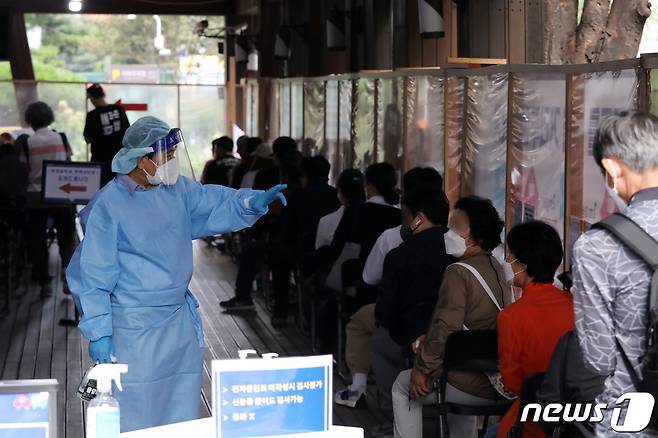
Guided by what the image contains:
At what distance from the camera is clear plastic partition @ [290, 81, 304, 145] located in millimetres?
12336

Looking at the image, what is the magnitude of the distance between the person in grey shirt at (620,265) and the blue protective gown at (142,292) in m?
1.89

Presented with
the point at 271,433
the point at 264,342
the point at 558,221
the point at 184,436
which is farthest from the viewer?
the point at 264,342

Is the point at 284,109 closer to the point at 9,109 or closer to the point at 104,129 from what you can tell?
the point at 104,129

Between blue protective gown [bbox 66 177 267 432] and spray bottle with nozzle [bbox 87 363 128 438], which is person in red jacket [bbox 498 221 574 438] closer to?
blue protective gown [bbox 66 177 267 432]

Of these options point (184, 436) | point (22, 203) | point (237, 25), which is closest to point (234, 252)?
point (22, 203)

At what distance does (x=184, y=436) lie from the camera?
3.06m

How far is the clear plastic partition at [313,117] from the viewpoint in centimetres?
1124

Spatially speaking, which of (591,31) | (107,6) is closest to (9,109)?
(107,6)

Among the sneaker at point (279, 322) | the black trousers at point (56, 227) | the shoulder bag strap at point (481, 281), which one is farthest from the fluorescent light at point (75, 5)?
the shoulder bag strap at point (481, 281)

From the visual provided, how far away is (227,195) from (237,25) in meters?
14.4

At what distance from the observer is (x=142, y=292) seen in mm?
4316

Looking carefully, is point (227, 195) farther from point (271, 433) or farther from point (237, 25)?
point (237, 25)

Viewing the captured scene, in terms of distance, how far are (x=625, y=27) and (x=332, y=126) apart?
5443 millimetres

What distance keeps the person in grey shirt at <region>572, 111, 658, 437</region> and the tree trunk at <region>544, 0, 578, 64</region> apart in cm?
280
